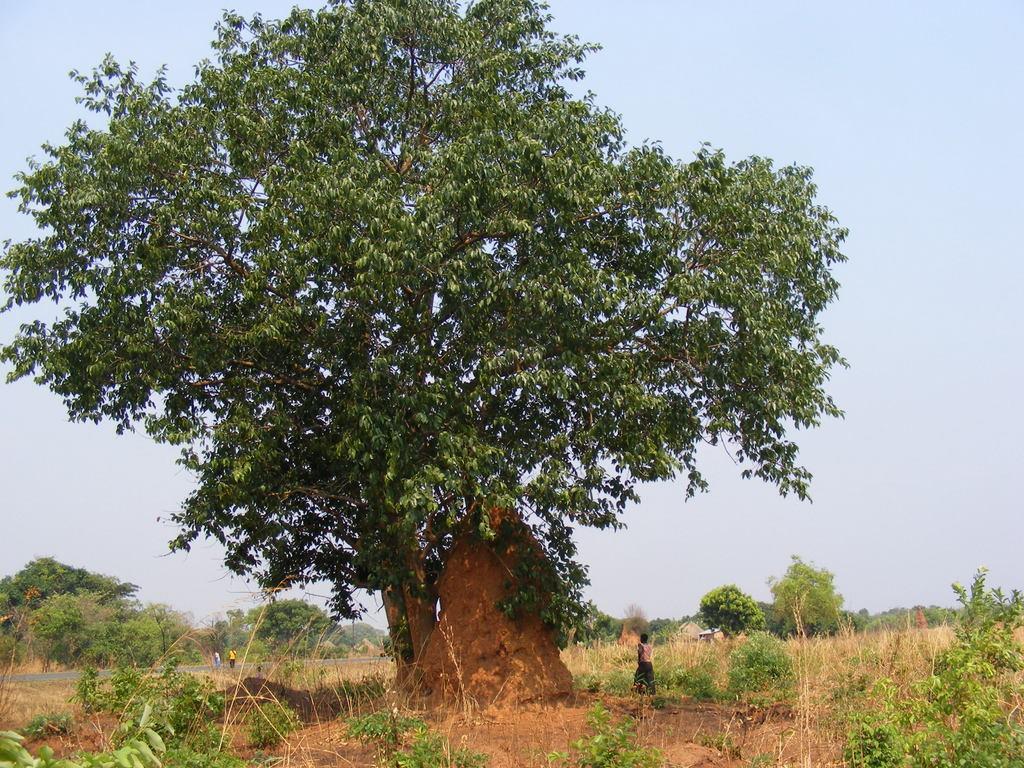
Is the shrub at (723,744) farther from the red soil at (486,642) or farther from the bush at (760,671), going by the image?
the bush at (760,671)

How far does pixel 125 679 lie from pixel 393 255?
5.67 meters

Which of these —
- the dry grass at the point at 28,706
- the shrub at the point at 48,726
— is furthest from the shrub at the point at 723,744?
the dry grass at the point at 28,706

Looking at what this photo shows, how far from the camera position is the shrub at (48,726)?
10.6 m

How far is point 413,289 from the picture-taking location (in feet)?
36.8

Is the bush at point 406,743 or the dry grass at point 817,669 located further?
the dry grass at point 817,669

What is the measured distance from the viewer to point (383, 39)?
12.4 meters

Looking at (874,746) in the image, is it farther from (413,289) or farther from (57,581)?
(57,581)

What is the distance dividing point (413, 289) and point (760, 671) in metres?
7.63

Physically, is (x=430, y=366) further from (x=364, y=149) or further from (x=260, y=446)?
(x=364, y=149)

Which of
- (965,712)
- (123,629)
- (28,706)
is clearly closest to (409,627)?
(28,706)

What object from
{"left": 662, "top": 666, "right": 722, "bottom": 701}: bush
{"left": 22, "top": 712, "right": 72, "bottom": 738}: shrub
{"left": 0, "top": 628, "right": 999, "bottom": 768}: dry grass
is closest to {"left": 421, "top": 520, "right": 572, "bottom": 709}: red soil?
{"left": 0, "top": 628, "right": 999, "bottom": 768}: dry grass

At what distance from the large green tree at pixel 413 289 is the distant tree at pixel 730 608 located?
30.6m

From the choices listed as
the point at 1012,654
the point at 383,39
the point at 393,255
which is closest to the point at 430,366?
the point at 393,255

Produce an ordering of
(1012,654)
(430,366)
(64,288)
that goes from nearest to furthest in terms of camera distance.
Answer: (1012,654)
(430,366)
(64,288)
